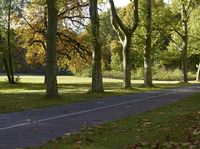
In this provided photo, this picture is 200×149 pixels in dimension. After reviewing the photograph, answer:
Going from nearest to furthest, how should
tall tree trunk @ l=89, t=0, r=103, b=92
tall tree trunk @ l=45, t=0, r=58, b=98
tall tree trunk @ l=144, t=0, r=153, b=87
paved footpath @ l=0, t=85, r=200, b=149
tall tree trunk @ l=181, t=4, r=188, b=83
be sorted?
1. paved footpath @ l=0, t=85, r=200, b=149
2. tall tree trunk @ l=45, t=0, r=58, b=98
3. tall tree trunk @ l=89, t=0, r=103, b=92
4. tall tree trunk @ l=144, t=0, r=153, b=87
5. tall tree trunk @ l=181, t=4, r=188, b=83

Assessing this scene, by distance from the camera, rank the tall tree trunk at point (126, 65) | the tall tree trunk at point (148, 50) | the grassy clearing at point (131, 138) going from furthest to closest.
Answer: the tall tree trunk at point (148, 50)
the tall tree trunk at point (126, 65)
the grassy clearing at point (131, 138)

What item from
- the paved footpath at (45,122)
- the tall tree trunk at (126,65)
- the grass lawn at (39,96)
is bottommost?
the paved footpath at (45,122)

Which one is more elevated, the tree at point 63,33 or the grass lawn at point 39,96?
the tree at point 63,33

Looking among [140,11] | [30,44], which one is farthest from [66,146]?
[30,44]

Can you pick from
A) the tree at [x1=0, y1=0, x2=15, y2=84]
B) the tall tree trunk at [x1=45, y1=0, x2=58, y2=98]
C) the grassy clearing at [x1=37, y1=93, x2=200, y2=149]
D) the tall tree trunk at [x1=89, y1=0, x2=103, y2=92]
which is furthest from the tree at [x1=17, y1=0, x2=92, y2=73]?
the grassy clearing at [x1=37, y1=93, x2=200, y2=149]

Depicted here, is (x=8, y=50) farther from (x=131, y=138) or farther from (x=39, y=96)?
(x=131, y=138)

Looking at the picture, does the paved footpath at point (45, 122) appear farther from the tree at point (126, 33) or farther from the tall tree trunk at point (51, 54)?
the tree at point (126, 33)

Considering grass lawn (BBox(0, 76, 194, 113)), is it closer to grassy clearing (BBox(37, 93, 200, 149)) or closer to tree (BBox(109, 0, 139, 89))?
tree (BBox(109, 0, 139, 89))

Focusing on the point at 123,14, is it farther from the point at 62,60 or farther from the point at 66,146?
the point at 66,146

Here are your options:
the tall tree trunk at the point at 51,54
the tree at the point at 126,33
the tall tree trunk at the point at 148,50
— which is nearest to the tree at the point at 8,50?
the tall tree trunk at the point at 148,50

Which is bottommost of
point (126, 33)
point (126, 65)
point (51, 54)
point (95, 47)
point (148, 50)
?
point (126, 65)

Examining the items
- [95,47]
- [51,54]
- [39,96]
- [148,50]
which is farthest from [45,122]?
[148,50]

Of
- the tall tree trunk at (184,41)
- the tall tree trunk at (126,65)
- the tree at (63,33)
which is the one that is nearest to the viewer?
the tall tree trunk at (126,65)

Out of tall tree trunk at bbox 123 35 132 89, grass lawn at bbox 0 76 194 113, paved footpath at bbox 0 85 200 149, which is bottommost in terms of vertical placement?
paved footpath at bbox 0 85 200 149
